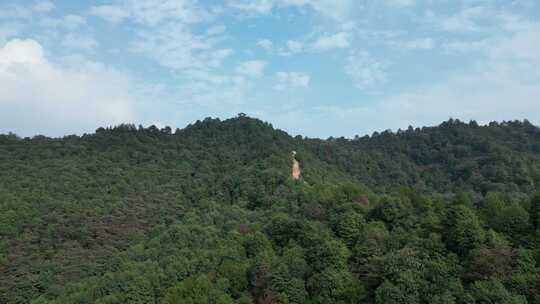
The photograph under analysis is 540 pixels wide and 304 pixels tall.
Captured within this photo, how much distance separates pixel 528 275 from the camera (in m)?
28.8

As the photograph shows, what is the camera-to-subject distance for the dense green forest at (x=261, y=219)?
31625mm

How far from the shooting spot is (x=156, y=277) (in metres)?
36.6

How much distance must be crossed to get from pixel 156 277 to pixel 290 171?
93.2ft

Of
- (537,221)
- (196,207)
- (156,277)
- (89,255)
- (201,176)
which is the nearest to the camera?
(537,221)

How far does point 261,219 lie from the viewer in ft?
152

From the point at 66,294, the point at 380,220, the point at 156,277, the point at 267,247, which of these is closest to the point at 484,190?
the point at 380,220

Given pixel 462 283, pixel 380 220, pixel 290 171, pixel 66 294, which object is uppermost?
pixel 290 171

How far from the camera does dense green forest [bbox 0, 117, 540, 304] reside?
3162cm

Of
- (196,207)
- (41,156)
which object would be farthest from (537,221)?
(41,156)

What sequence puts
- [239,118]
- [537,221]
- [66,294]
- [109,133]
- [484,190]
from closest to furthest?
[537,221] → [66,294] → [484,190] → [109,133] → [239,118]

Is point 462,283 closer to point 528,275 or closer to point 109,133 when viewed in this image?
point 528,275

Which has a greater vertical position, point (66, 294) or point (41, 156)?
point (41, 156)

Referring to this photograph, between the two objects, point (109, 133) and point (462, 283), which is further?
point (109, 133)

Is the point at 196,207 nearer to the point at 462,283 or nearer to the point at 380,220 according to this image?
the point at 380,220
